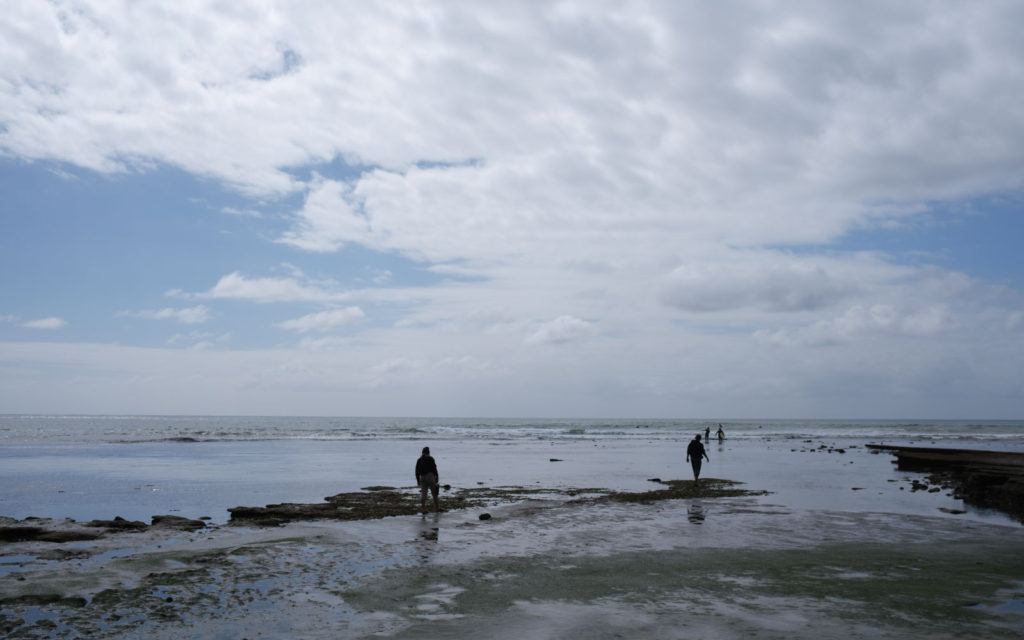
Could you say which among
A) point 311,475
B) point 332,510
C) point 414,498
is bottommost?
point 311,475

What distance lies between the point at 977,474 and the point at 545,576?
23094 millimetres

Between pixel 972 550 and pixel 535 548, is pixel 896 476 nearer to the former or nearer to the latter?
pixel 972 550

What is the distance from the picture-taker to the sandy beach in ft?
32.5

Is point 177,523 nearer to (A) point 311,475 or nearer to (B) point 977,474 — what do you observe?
(A) point 311,475

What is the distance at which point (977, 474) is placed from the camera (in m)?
27.6

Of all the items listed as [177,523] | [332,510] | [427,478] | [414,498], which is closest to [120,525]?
[177,523]

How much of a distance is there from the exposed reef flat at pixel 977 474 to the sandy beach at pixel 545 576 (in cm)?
245

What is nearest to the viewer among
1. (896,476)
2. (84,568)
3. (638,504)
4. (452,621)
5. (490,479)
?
(452,621)

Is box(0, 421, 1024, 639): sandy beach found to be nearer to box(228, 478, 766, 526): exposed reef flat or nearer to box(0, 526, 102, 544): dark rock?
box(0, 526, 102, 544): dark rock

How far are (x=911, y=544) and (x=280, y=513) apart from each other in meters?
16.8

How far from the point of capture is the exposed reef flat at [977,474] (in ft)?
78.8

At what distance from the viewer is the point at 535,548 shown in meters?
15.9

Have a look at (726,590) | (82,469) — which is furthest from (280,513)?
(82,469)

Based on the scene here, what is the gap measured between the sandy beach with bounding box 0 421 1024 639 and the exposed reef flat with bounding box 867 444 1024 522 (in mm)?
2455
